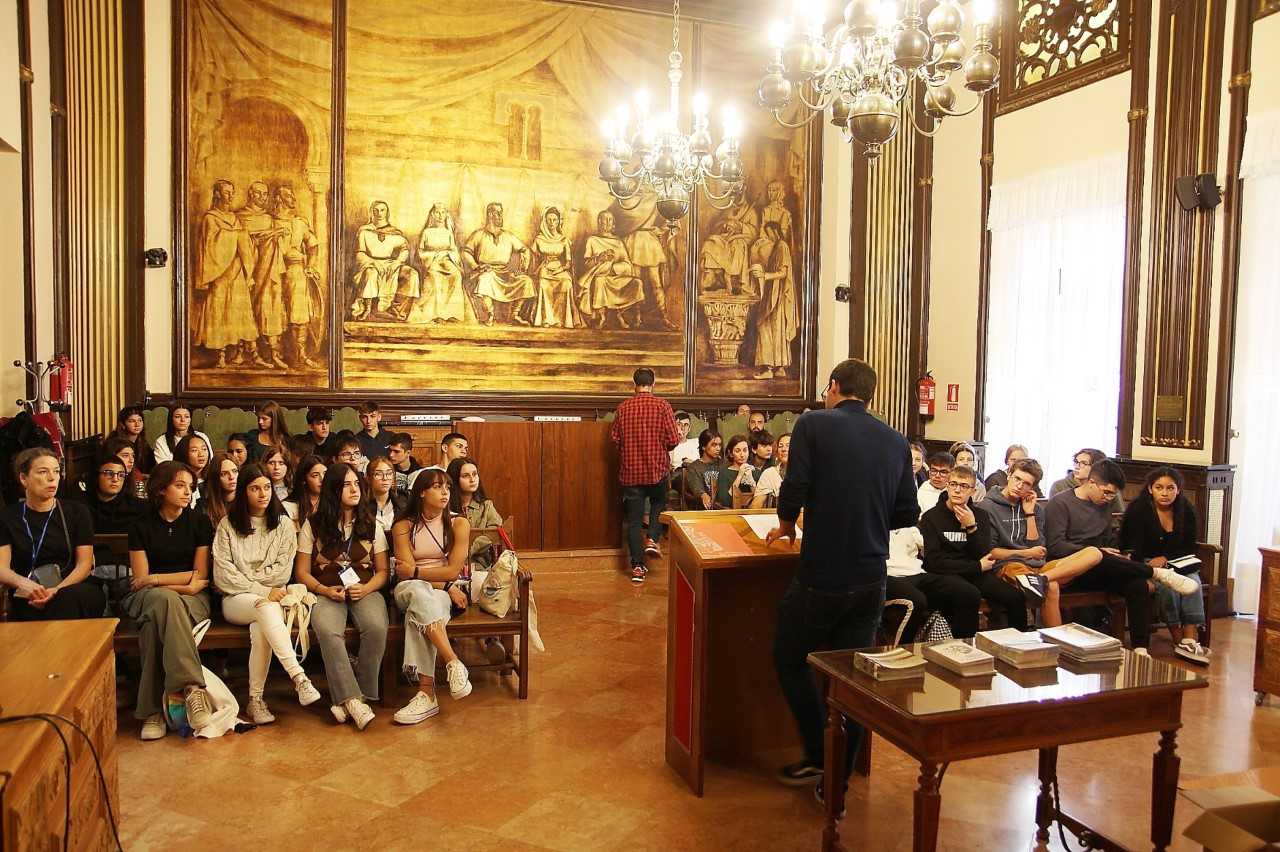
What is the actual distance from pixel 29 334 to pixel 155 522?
151 inches

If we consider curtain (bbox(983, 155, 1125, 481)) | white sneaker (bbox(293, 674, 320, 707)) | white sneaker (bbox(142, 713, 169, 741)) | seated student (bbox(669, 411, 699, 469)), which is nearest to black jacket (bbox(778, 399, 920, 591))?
white sneaker (bbox(293, 674, 320, 707))

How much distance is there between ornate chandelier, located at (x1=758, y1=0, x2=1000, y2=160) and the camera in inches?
166

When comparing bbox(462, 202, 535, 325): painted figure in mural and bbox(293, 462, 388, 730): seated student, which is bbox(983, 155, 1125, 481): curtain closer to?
bbox(462, 202, 535, 325): painted figure in mural

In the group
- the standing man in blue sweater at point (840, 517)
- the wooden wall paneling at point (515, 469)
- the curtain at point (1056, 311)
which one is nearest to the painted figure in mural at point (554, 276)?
the wooden wall paneling at point (515, 469)

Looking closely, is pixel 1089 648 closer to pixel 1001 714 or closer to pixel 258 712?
pixel 1001 714

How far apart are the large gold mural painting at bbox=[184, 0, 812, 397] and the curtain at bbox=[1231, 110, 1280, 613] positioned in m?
4.93

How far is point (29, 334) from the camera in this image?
7.41 meters

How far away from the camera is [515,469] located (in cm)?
848

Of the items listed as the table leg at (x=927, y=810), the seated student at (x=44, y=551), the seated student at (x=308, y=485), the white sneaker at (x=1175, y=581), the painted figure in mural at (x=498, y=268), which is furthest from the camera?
the painted figure in mural at (x=498, y=268)

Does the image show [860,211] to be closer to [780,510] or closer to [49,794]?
[780,510]

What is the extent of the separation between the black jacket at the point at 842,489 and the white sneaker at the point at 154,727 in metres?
3.06

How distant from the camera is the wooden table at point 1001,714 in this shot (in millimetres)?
2662

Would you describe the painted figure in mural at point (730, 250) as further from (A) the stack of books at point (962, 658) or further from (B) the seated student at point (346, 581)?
(A) the stack of books at point (962, 658)

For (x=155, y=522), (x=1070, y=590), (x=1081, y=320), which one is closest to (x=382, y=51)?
(x=155, y=522)
